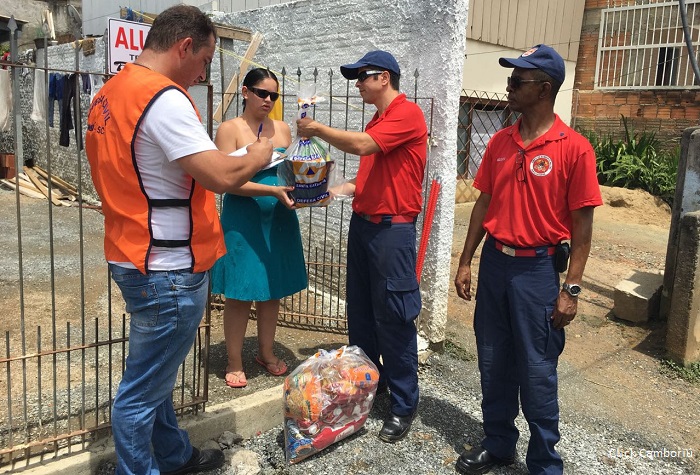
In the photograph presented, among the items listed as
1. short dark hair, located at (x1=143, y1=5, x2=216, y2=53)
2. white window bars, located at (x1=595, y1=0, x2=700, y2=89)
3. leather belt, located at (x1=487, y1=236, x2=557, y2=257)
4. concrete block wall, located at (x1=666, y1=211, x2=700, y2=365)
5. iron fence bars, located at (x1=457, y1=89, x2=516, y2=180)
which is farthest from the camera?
white window bars, located at (x1=595, y1=0, x2=700, y2=89)

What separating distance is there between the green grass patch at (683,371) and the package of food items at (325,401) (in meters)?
2.55

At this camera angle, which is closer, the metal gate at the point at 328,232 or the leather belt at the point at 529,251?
the leather belt at the point at 529,251

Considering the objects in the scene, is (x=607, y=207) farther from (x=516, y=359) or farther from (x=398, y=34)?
(x=516, y=359)

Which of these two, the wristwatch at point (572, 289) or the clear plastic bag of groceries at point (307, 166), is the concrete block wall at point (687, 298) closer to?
the wristwatch at point (572, 289)

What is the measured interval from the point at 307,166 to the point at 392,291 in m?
0.82

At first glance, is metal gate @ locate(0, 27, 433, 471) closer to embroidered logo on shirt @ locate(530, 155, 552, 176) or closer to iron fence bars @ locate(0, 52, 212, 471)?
iron fence bars @ locate(0, 52, 212, 471)

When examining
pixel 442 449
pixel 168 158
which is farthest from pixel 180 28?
pixel 442 449

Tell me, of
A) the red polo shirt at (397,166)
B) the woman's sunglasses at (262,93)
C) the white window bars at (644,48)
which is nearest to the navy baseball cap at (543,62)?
the red polo shirt at (397,166)

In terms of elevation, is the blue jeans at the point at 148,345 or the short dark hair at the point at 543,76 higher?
the short dark hair at the point at 543,76

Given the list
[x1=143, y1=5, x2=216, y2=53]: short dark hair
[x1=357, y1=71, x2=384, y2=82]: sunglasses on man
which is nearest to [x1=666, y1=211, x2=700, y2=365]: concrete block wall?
[x1=357, y1=71, x2=384, y2=82]: sunglasses on man

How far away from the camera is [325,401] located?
2.86 meters

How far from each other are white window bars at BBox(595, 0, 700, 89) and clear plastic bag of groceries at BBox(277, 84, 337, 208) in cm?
1092

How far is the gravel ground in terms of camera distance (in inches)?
113

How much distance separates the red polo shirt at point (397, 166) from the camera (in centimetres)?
293
